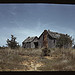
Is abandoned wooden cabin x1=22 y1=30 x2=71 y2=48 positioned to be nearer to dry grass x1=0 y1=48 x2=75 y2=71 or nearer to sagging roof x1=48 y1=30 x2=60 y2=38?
sagging roof x1=48 y1=30 x2=60 y2=38

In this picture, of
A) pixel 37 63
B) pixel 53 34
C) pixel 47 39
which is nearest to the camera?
pixel 37 63

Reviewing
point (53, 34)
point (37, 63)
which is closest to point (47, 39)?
point (53, 34)

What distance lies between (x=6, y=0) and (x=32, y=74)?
153 centimetres

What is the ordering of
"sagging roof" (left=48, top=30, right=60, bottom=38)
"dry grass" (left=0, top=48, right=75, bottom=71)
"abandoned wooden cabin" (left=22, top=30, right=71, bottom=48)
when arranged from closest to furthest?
"dry grass" (left=0, top=48, right=75, bottom=71) < "abandoned wooden cabin" (left=22, top=30, right=71, bottom=48) < "sagging roof" (left=48, top=30, right=60, bottom=38)

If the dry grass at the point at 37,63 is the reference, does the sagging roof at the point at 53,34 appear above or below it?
above

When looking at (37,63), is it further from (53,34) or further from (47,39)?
(53,34)

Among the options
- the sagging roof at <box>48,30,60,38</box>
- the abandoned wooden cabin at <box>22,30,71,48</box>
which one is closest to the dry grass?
the abandoned wooden cabin at <box>22,30,71,48</box>

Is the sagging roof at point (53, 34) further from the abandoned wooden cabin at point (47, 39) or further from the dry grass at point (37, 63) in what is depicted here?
the dry grass at point (37, 63)

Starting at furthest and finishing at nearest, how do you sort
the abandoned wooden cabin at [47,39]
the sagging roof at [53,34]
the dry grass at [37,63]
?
the sagging roof at [53,34]
the abandoned wooden cabin at [47,39]
the dry grass at [37,63]

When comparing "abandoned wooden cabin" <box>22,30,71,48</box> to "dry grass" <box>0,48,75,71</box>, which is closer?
"dry grass" <box>0,48,75,71</box>

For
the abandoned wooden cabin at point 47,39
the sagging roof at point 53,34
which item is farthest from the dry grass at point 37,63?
the sagging roof at point 53,34

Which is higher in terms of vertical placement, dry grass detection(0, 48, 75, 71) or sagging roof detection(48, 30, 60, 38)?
sagging roof detection(48, 30, 60, 38)

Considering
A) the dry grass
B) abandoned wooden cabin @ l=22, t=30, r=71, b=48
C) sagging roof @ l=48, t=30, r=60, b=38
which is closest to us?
the dry grass

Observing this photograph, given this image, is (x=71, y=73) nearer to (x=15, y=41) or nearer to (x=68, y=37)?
(x=15, y=41)
